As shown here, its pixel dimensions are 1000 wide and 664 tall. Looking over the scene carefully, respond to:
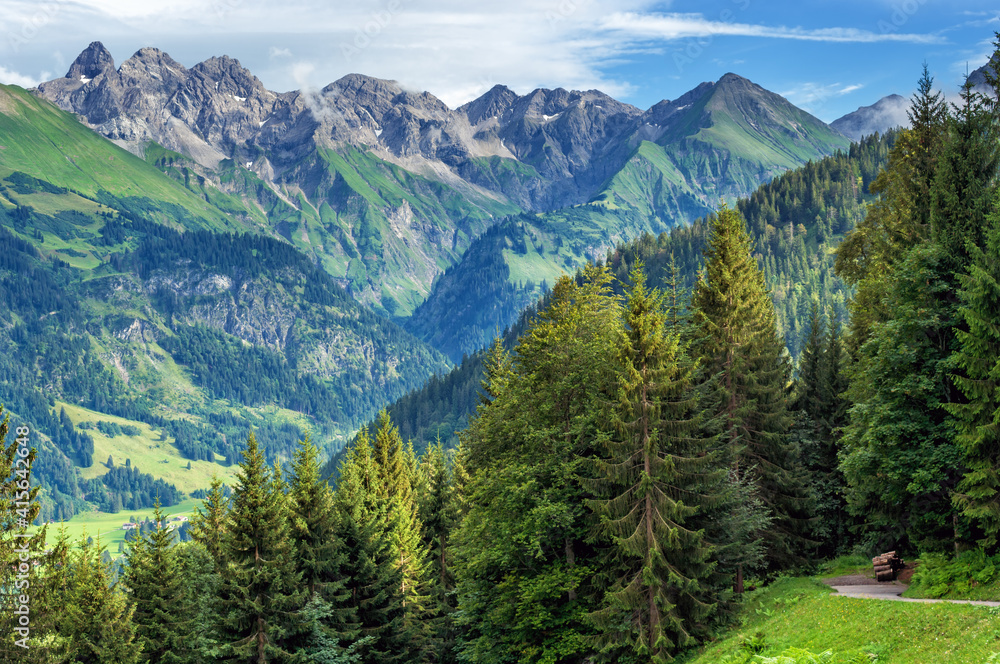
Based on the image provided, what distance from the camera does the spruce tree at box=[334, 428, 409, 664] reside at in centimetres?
4450

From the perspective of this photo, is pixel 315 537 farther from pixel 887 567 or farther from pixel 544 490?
pixel 887 567

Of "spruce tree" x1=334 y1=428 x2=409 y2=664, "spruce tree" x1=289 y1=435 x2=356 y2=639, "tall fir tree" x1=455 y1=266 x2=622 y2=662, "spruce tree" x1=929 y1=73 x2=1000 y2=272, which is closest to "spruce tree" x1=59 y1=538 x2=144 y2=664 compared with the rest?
"spruce tree" x1=289 y1=435 x2=356 y2=639

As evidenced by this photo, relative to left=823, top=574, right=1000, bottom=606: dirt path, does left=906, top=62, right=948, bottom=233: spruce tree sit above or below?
above

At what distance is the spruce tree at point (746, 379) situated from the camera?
3866 cm

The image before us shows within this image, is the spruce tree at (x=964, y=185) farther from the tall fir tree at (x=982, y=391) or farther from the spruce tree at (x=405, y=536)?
the spruce tree at (x=405, y=536)

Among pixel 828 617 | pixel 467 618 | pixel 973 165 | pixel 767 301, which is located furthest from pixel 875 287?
pixel 467 618

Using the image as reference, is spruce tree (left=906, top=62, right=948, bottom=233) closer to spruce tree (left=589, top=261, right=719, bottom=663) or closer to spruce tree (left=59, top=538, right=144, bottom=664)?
spruce tree (left=589, top=261, right=719, bottom=663)

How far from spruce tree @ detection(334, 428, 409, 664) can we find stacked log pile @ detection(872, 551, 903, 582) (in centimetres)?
2599

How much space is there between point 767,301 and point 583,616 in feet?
68.7

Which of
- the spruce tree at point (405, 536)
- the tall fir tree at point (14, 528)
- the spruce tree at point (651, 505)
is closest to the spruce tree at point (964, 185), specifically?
the spruce tree at point (651, 505)

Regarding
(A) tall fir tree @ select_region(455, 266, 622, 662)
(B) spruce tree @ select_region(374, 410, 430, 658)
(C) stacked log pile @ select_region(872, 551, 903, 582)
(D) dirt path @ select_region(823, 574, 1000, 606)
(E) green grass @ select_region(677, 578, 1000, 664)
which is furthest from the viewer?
(B) spruce tree @ select_region(374, 410, 430, 658)

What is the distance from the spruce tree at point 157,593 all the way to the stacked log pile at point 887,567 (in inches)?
1542

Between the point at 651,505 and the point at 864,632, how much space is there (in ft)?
30.7

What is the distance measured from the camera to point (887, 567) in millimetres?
33344
